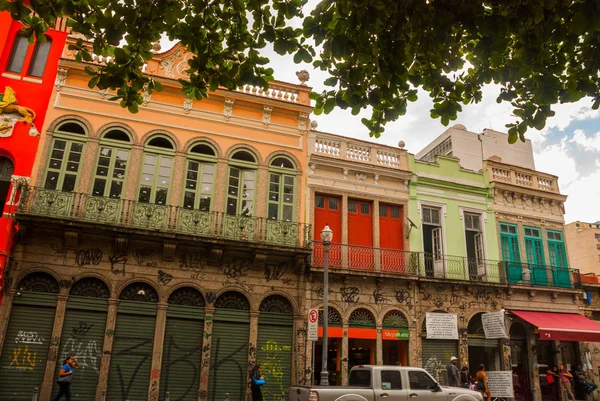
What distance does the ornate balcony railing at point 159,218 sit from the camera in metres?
14.5

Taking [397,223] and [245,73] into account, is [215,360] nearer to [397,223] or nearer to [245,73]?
[397,223]

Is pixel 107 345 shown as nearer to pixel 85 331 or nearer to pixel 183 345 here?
pixel 85 331

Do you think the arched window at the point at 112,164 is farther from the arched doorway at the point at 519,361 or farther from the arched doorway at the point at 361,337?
the arched doorway at the point at 519,361

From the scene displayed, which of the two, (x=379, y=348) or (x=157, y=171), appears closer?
(x=157, y=171)

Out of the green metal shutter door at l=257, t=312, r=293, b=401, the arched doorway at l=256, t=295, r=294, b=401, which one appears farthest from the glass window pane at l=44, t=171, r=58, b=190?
the green metal shutter door at l=257, t=312, r=293, b=401

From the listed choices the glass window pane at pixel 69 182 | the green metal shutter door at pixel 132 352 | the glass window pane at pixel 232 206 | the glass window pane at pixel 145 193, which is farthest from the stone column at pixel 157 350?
the glass window pane at pixel 69 182

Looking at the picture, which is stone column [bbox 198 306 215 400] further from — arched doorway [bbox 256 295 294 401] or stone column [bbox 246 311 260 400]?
arched doorway [bbox 256 295 294 401]

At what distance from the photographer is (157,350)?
14.6m

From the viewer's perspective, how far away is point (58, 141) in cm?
1561

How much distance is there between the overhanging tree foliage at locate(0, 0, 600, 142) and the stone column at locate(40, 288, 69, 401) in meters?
9.09

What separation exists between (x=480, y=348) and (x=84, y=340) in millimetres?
14646

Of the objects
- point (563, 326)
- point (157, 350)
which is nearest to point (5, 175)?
point (157, 350)

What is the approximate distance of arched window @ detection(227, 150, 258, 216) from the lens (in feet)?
55.3

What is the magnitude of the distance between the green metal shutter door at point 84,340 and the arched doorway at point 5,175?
400 cm
